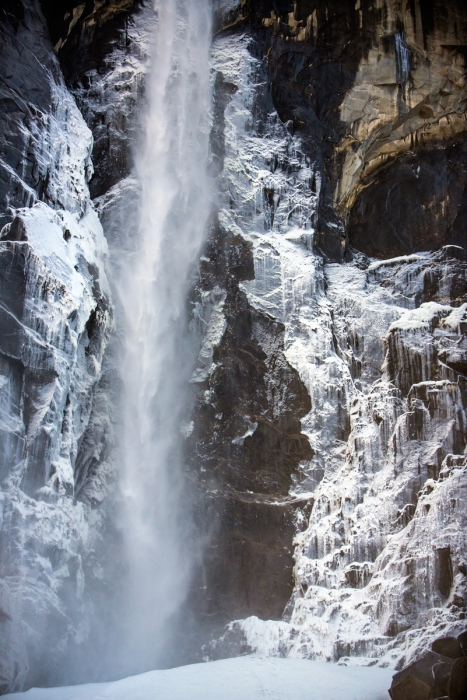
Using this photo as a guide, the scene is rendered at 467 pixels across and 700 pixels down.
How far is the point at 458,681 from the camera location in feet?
57.8

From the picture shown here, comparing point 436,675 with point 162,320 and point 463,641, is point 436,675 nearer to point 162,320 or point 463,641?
point 463,641

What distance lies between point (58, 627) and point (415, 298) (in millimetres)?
17086

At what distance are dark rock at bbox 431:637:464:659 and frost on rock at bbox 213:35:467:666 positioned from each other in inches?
49.4

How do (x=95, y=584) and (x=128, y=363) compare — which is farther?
(x=128, y=363)

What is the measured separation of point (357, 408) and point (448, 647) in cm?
904

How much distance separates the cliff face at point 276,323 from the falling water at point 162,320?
72cm

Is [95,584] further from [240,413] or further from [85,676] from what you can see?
[240,413]

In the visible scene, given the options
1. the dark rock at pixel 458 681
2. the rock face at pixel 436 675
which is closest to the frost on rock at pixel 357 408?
the rock face at pixel 436 675

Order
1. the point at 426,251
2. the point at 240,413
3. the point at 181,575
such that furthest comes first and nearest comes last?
the point at 426,251, the point at 240,413, the point at 181,575

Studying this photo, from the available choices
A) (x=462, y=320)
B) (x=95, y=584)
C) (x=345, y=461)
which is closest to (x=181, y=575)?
(x=95, y=584)

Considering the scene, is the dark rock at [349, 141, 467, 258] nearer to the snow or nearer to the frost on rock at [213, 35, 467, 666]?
the frost on rock at [213, 35, 467, 666]

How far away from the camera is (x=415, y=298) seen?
28.9m

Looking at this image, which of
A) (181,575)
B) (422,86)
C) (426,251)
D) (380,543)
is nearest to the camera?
(380,543)

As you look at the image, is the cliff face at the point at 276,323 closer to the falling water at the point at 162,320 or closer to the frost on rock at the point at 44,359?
the frost on rock at the point at 44,359
